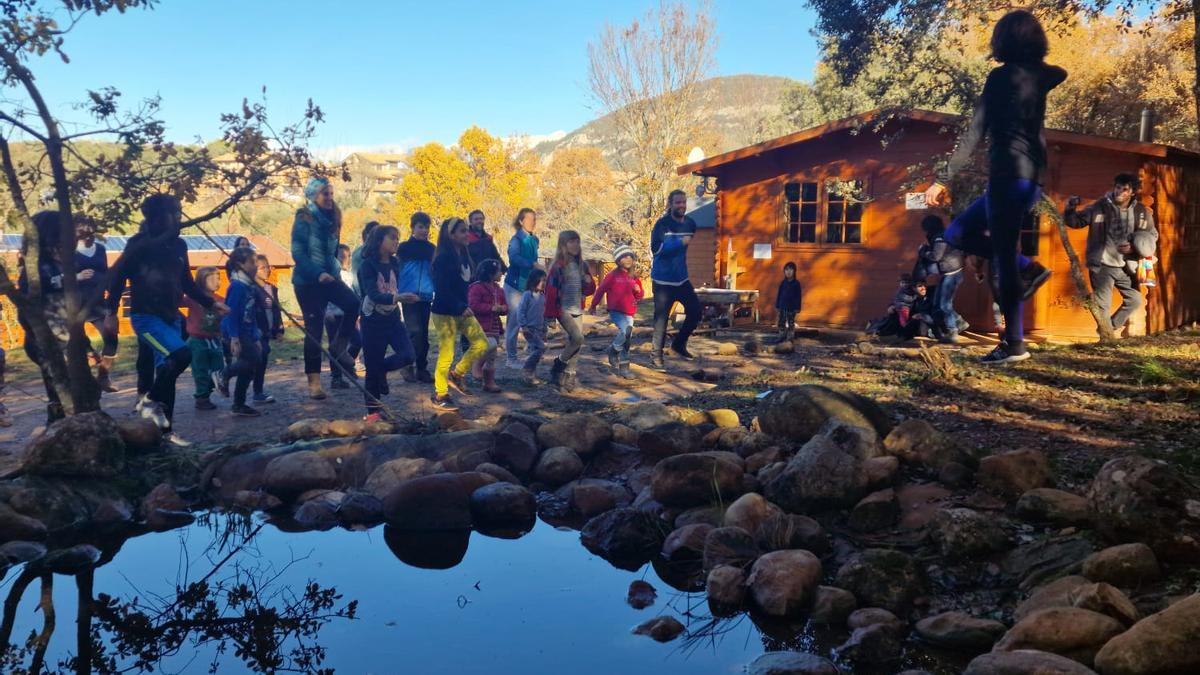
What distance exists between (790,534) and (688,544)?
621 mm

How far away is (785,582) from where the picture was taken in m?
4.50

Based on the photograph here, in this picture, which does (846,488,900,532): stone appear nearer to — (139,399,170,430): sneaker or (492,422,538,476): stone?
(492,422,538,476): stone

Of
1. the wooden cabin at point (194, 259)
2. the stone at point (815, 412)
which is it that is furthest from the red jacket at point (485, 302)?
the wooden cabin at point (194, 259)

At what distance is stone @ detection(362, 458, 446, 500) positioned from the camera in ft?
21.2

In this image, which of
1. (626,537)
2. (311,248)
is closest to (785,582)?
(626,537)

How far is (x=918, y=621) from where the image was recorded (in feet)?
13.8

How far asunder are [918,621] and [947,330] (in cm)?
946

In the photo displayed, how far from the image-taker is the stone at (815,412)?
635 centimetres

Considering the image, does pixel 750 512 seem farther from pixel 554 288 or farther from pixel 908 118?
pixel 908 118

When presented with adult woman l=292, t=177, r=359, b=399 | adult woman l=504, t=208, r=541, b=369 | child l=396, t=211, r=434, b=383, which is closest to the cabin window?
adult woman l=504, t=208, r=541, b=369

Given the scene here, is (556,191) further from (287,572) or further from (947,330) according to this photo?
(287,572)

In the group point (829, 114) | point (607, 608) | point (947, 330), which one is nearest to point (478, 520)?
point (607, 608)

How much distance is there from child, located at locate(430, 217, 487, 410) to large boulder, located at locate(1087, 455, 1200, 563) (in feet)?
18.9

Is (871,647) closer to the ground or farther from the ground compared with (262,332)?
closer to the ground
